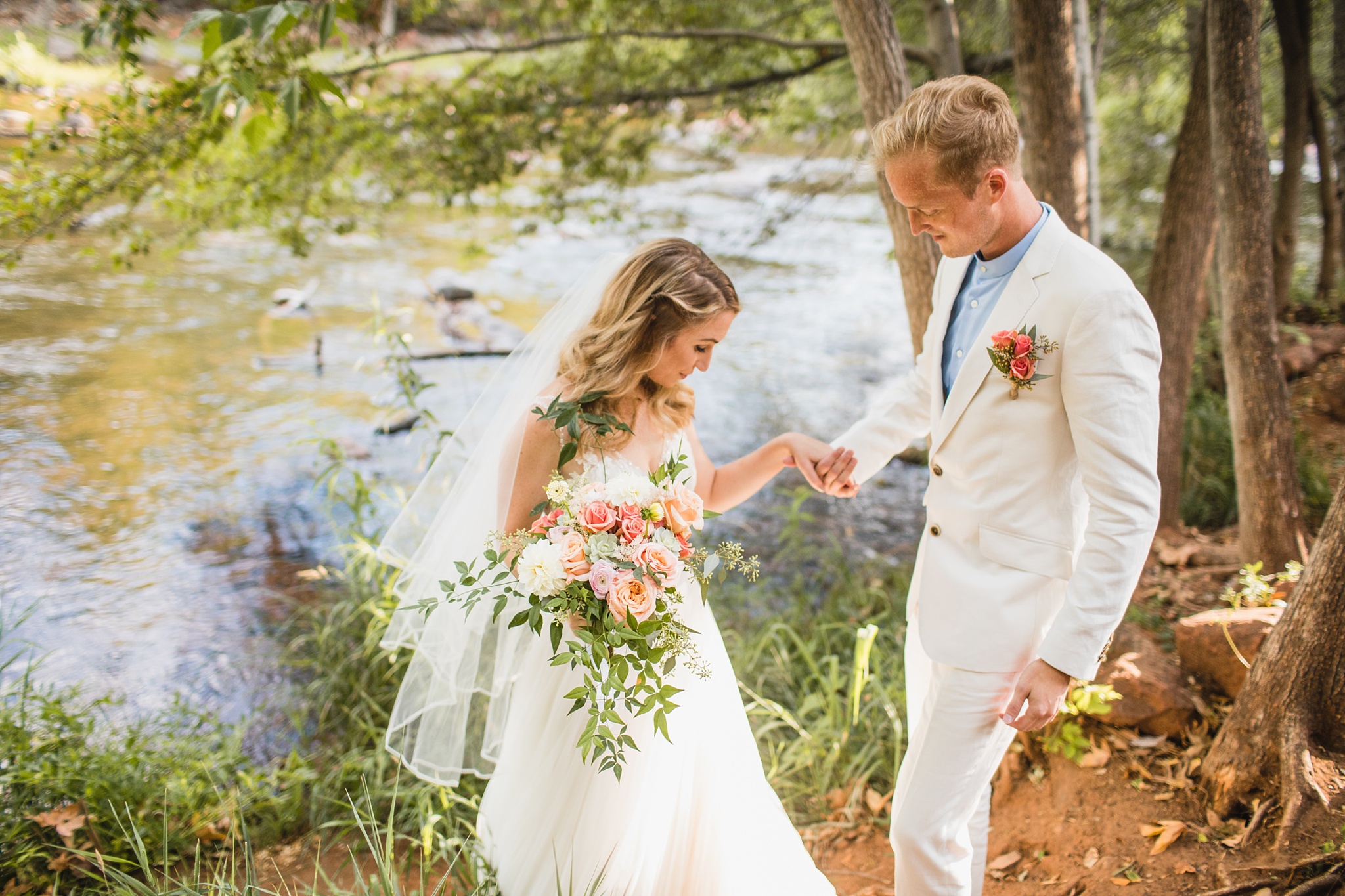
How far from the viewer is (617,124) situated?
18.7 ft

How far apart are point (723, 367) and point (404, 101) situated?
477 centimetres

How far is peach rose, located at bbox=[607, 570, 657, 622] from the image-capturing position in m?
1.83

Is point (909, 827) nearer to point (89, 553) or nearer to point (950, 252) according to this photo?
point (950, 252)

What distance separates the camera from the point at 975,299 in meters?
2.14

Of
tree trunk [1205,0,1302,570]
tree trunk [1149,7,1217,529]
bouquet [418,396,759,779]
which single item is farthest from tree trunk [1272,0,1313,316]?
bouquet [418,396,759,779]

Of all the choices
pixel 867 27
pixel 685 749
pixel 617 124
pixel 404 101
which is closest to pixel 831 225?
pixel 617 124

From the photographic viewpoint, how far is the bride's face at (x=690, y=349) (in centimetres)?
231

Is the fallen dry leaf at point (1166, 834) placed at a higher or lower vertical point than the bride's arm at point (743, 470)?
lower

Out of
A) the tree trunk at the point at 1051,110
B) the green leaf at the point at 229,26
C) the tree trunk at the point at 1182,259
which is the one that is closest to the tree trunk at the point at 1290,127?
the tree trunk at the point at 1182,259

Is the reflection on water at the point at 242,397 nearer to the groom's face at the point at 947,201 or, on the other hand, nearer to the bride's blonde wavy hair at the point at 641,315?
the bride's blonde wavy hair at the point at 641,315

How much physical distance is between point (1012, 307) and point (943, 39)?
3370 mm

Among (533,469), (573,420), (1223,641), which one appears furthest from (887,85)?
(1223,641)

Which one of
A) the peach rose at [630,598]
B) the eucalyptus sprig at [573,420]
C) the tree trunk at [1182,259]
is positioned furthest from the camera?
the tree trunk at [1182,259]

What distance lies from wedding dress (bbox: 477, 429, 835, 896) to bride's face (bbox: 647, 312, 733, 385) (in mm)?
273
